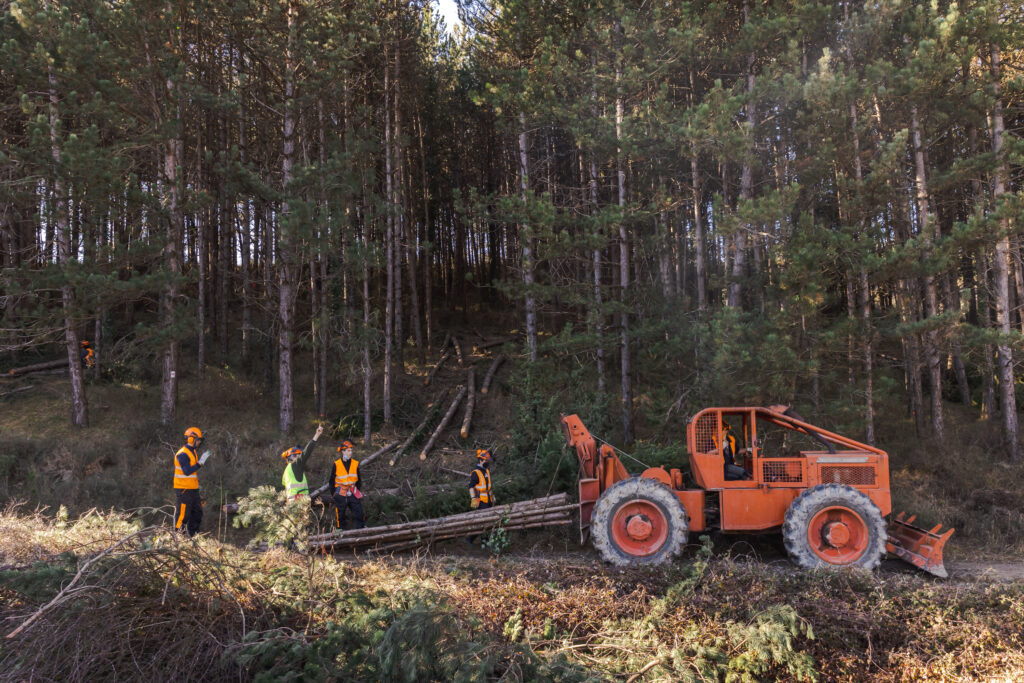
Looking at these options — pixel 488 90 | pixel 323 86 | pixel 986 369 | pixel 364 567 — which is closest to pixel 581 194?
pixel 488 90

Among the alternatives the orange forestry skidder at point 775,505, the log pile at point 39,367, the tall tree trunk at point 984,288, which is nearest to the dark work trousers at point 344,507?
the orange forestry skidder at point 775,505

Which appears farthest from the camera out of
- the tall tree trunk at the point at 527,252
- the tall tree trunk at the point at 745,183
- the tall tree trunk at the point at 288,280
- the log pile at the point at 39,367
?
the log pile at the point at 39,367

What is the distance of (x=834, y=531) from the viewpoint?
25.4 ft

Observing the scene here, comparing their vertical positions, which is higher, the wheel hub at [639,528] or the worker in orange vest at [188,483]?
the worker in orange vest at [188,483]

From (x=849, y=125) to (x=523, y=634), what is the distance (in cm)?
1269

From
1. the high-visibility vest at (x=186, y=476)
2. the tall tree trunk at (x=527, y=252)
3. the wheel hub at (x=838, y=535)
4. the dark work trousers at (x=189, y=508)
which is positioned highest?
the tall tree trunk at (x=527, y=252)

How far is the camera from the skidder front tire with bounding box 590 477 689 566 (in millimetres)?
8023

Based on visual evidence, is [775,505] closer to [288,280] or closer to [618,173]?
[618,173]

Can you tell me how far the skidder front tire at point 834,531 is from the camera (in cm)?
767

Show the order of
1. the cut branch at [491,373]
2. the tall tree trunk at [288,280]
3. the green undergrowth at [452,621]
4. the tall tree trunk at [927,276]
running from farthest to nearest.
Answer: the cut branch at [491,373], the tall tree trunk at [288,280], the tall tree trunk at [927,276], the green undergrowth at [452,621]

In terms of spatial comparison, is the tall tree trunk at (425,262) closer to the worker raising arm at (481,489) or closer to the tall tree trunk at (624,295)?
the tall tree trunk at (624,295)

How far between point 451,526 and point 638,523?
2.93 metres

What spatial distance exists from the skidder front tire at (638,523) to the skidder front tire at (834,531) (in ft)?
4.58

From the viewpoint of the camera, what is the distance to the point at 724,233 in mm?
11438
